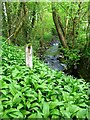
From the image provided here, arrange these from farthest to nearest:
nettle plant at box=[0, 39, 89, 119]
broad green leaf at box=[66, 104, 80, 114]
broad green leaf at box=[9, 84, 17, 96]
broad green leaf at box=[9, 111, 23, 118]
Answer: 1. broad green leaf at box=[9, 84, 17, 96]
2. broad green leaf at box=[66, 104, 80, 114]
3. nettle plant at box=[0, 39, 89, 119]
4. broad green leaf at box=[9, 111, 23, 118]

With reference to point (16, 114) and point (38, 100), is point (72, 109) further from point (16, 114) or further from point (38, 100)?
point (16, 114)

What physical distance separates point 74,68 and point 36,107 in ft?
25.8

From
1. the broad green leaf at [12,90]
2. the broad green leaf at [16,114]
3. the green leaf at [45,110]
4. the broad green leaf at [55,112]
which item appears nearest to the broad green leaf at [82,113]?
the broad green leaf at [55,112]

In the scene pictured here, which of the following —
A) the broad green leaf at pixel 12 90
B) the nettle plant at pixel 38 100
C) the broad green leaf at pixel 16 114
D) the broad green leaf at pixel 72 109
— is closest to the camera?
the broad green leaf at pixel 16 114

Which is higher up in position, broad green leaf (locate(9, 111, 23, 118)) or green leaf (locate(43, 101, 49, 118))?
broad green leaf (locate(9, 111, 23, 118))

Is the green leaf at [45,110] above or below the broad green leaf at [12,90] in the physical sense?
below

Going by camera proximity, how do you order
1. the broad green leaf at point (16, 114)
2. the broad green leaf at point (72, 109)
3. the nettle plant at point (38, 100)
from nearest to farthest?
the broad green leaf at point (16, 114) → the nettle plant at point (38, 100) → the broad green leaf at point (72, 109)

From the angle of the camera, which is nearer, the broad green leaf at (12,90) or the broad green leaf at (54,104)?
the broad green leaf at (54,104)

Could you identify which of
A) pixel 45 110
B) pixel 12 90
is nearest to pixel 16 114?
pixel 45 110

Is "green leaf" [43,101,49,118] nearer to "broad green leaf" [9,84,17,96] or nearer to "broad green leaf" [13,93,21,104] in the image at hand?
"broad green leaf" [13,93,21,104]

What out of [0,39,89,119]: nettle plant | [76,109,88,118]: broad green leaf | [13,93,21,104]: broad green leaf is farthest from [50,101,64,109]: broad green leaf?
[13,93,21,104]: broad green leaf

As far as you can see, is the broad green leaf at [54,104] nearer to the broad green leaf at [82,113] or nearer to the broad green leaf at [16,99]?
the broad green leaf at [82,113]

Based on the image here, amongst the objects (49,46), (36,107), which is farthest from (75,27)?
(36,107)

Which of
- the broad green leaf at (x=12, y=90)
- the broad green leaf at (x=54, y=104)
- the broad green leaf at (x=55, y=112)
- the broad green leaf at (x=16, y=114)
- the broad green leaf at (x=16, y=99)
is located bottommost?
the broad green leaf at (x=55, y=112)
